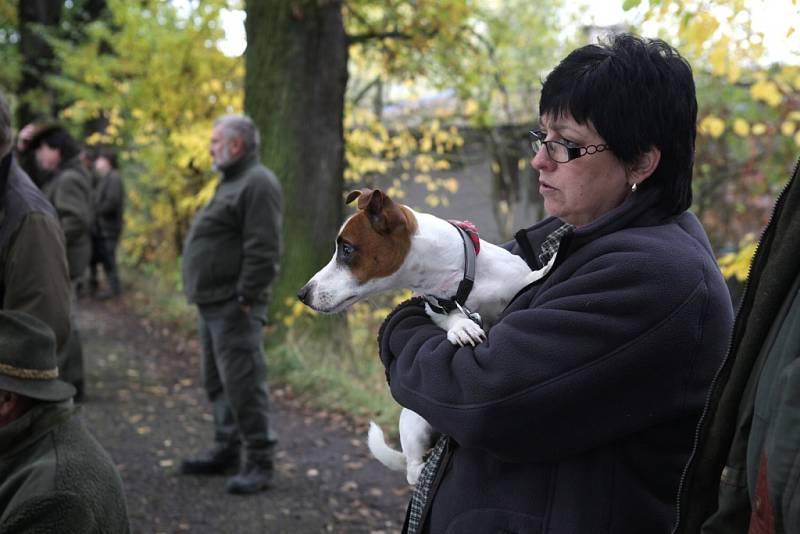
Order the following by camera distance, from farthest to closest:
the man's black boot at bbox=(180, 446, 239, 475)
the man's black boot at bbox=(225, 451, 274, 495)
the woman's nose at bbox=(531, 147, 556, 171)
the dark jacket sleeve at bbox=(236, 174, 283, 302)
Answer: the man's black boot at bbox=(180, 446, 239, 475) → the man's black boot at bbox=(225, 451, 274, 495) → the dark jacket sleeve at bbox=(236, 174, 283, 302) → the woman's nose at bbox=(531, 147, 556, 171)

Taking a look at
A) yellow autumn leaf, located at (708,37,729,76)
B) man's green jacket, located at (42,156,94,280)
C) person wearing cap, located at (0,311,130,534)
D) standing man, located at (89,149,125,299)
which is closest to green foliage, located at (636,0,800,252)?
yellow autumn leaf, located at (708,37,729,76)

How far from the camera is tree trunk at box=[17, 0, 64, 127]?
16.3 m

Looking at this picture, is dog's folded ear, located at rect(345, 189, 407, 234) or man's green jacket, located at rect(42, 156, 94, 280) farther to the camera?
man's green jacket, located at rect(42, 156, 94, 280)

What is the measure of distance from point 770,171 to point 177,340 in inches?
312

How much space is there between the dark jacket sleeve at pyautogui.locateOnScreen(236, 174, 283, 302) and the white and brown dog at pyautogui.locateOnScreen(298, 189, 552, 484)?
115 inches

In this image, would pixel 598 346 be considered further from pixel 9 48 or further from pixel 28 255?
pixel 9 48

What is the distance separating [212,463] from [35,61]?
13.8m

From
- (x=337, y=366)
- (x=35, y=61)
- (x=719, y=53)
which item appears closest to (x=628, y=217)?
(x=719, y=53)

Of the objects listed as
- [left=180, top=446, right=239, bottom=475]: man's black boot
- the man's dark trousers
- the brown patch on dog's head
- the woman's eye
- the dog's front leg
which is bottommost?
[left=180, top=446, right=239, bottom=475]: man's black boot

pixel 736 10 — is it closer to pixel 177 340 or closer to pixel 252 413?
pixel 252 413

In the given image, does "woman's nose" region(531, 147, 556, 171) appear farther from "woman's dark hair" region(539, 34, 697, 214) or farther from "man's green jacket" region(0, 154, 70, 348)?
"man's green jacket" region(0, 154, 70, 348)

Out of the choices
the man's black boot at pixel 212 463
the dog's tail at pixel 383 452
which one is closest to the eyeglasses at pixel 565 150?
the dog's tail at pixel 383 452

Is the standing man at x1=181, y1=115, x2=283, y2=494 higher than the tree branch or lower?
lower

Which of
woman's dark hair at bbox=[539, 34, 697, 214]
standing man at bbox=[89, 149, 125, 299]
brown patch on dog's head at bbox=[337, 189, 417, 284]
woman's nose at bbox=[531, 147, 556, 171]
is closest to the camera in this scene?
woman's dark hair at bbox=[539, 34, 697, 214]
